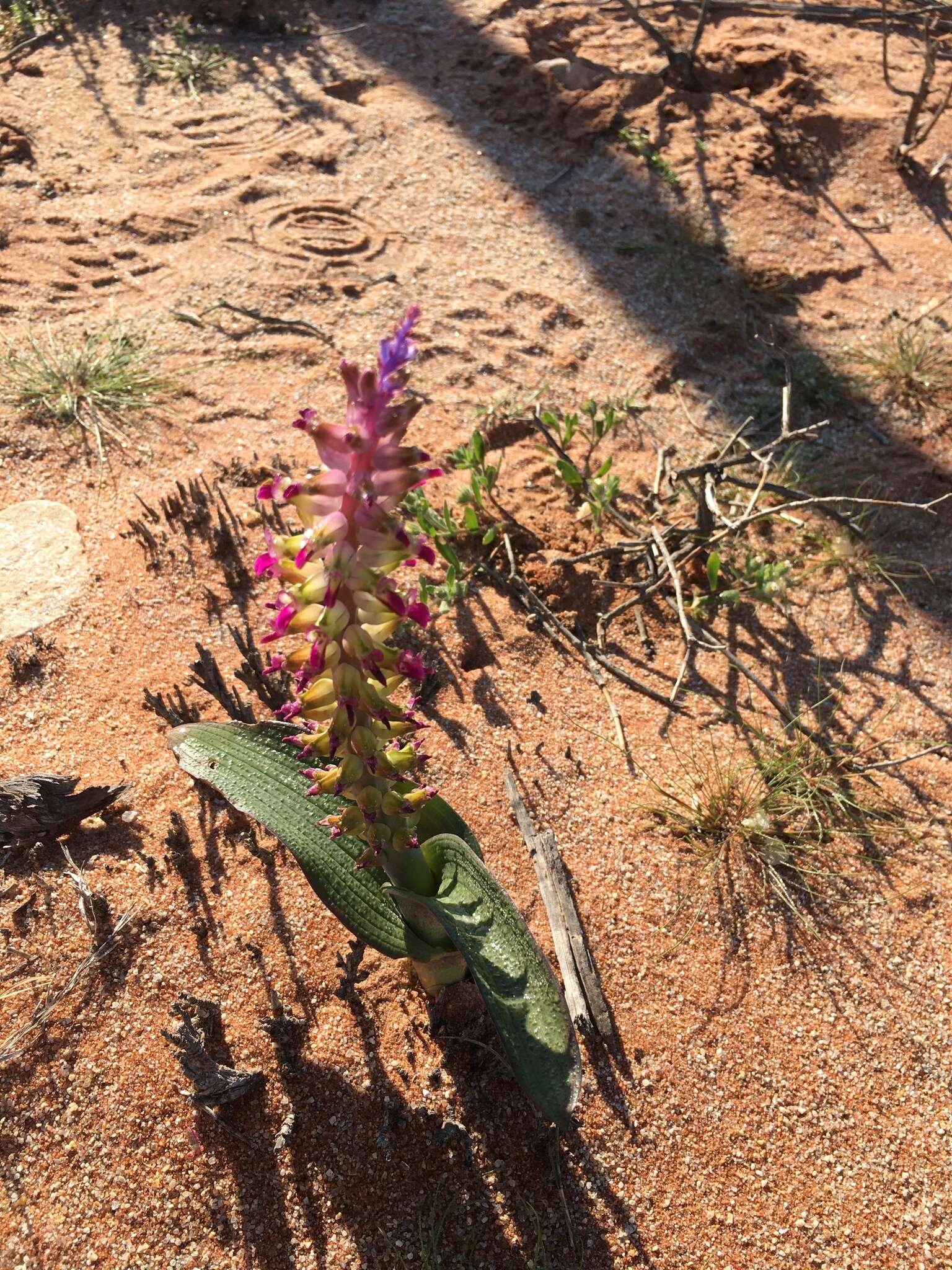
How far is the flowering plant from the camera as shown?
1388 mm

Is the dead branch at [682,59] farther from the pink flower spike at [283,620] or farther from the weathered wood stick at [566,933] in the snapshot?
the pink flower spike at [283,620]

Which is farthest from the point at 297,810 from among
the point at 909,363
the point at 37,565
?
the point at 909,363

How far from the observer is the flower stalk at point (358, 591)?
136cm

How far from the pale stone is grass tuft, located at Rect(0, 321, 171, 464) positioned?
47cm

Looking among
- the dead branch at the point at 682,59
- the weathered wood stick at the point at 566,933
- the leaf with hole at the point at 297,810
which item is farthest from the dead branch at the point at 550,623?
the dead branch at the point at 682,59

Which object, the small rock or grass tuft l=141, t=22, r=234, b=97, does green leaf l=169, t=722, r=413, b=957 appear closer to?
grass tuft l=141, t=22, r=234, b=97

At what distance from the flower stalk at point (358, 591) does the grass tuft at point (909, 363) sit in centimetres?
369

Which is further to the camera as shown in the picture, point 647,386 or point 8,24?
point 8,24

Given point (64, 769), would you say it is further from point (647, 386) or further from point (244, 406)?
point (647, 386)

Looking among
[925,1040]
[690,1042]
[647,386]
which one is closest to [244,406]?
[647,386]

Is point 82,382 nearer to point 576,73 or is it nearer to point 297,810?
point 297,810

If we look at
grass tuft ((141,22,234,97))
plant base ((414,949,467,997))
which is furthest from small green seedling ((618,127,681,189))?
plant base ((414,949,467,997))

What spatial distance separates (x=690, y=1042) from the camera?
7.45ft

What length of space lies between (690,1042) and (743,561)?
196cm
